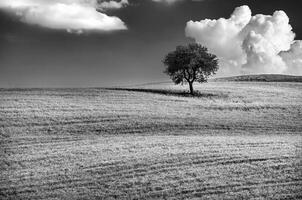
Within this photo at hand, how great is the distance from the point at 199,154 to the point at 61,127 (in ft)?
43.9

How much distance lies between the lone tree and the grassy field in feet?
28.6

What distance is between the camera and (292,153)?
2389cm

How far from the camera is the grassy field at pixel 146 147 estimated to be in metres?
18.9

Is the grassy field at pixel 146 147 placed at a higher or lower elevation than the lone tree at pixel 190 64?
lower

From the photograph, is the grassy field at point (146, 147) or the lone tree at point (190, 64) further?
the lone tree at point (190, 64)

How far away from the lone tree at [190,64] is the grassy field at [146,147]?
8.72 meters

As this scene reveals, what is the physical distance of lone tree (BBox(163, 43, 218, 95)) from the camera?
5488 cm

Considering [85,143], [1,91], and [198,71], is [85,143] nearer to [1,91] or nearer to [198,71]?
[1,91]

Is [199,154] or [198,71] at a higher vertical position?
[198,71]

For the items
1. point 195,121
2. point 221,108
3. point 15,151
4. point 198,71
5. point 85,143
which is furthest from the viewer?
point 198,71

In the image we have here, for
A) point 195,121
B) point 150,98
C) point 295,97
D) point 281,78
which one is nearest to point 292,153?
point 195,121

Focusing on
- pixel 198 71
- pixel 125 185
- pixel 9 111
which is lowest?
pixel 125 185

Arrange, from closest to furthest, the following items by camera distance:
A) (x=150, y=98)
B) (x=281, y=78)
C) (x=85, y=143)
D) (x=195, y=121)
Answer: (x=85, y=143)
(x=195, y=121)
(x=150, y=98)
(x=281, y=78)

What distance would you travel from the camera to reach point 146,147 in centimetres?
2586
